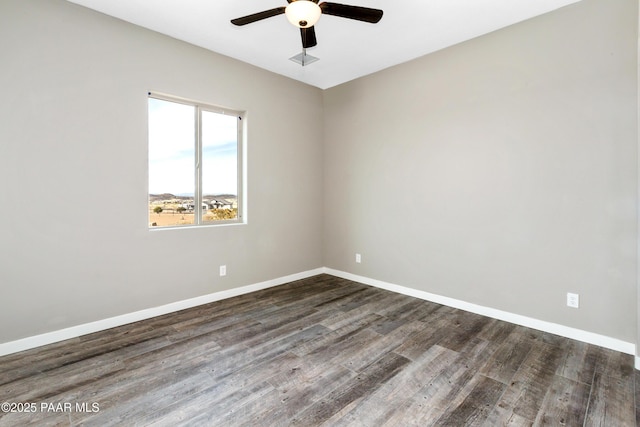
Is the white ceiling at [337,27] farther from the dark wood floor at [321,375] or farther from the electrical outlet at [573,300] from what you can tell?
the dark wood floor at [321,375]

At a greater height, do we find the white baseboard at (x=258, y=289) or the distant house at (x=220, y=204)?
the distant house at (x=220, y=204)

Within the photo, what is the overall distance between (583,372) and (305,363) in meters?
1.92

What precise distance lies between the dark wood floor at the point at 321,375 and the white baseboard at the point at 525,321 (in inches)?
3.5

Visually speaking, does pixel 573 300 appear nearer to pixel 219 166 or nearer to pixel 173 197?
pixel 219 166

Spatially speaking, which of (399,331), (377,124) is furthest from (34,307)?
(377,124)

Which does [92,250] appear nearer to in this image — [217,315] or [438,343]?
[217,315]

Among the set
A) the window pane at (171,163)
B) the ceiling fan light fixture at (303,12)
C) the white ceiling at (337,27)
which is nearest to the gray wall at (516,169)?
the white ceiling at (337,27)

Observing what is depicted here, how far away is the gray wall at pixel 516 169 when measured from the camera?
2436 mm

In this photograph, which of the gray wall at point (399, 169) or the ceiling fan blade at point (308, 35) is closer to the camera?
the ceiling fan blade at point (308, 35)

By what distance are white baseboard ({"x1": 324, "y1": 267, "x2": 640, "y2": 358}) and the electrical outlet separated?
201 millimetres

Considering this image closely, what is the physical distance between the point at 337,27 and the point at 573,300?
10.6 feet

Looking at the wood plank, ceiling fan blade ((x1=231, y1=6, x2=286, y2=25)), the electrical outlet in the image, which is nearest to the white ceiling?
ceiling fan blade ((x1=231, y1=6, x2=286, y2=25))

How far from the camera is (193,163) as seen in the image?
342cm

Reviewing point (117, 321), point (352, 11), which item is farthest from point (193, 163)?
point (352, 11)
